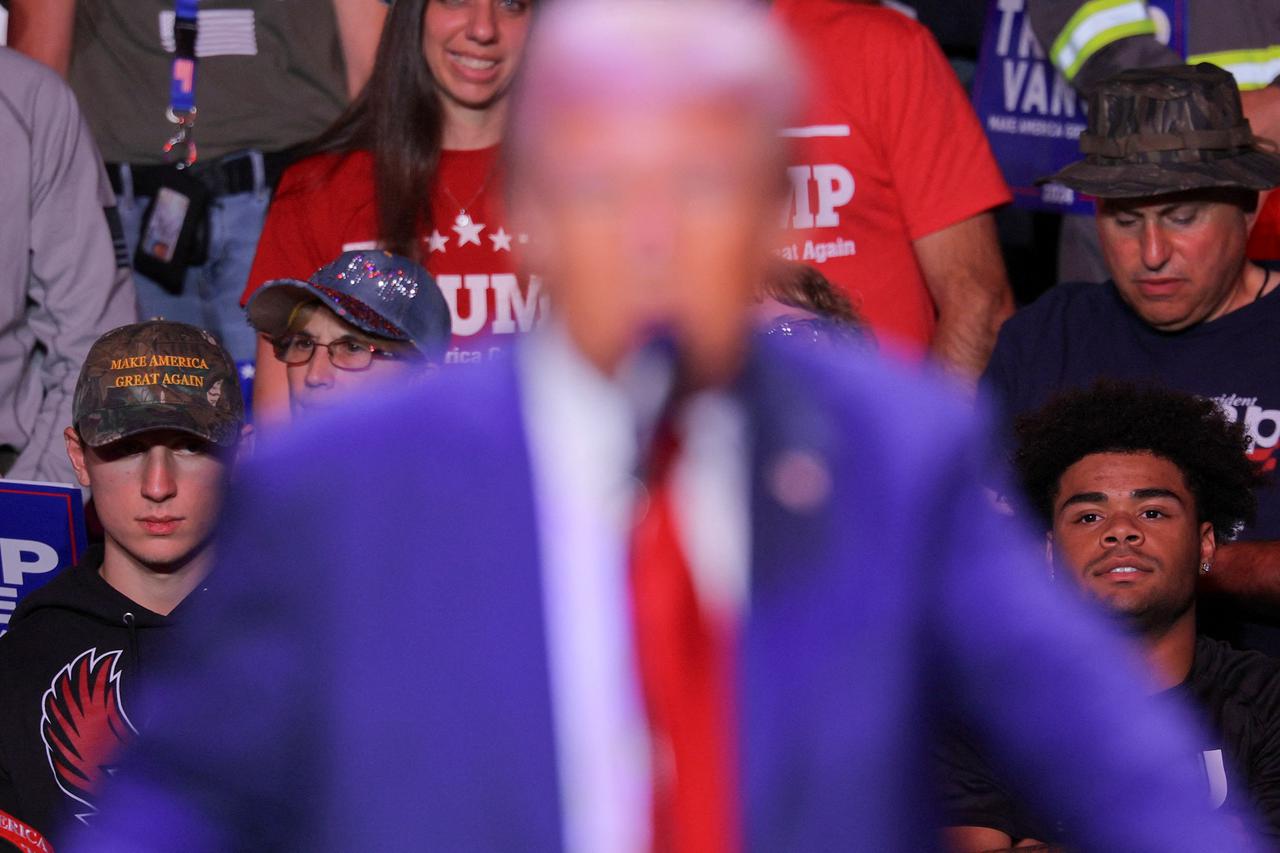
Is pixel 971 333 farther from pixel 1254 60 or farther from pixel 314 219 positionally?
pixel 314 219

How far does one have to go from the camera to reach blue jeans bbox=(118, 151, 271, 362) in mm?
4457

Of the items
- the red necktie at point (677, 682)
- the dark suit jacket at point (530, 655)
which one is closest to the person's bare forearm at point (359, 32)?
the dark suit jacket at point (530, 655)

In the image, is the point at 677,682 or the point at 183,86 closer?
the point at 677,682

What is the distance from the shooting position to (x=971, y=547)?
1227 mm

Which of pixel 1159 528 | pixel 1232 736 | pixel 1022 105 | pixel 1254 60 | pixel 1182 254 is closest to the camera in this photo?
pixel 1232 736

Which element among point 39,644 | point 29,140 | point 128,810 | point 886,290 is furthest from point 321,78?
point 128,810

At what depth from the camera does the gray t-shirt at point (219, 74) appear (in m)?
4.52

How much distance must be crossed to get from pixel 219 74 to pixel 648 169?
3674mm

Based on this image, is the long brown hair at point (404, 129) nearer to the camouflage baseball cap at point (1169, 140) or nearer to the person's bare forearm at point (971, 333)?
the person's bare forearm at point (971, 333)

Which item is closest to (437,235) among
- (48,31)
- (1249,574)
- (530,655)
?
(48,31)

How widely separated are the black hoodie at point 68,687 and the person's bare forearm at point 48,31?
1718 millimetres

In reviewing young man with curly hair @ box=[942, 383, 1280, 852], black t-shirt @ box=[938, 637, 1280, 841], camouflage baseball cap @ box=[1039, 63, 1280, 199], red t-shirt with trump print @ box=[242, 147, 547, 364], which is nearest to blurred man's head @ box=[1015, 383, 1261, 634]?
young man with curly hair @ box=[942, 383, 1280, 852]

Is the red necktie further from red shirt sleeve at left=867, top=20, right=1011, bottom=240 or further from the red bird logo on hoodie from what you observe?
red shirt sleeve at left=867, top=20, right=1011, bottom=240

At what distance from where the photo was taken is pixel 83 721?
121 inches
